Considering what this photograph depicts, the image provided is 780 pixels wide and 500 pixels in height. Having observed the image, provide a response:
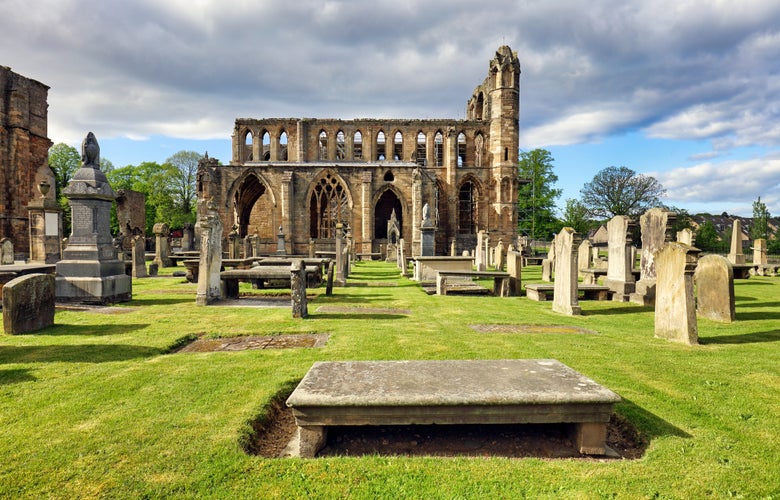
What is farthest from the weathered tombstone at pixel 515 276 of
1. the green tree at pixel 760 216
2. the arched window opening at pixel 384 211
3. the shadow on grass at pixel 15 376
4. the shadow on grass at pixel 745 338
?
the green tree at pixel 760 216

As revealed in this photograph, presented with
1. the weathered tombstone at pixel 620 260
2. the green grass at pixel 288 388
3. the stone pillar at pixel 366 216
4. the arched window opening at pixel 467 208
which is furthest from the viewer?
the arched window opening at pixel 467 208

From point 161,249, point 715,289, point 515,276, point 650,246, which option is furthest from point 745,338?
point 161,249

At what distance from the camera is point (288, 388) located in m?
4.20

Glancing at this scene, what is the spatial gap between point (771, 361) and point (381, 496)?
18.5 feet

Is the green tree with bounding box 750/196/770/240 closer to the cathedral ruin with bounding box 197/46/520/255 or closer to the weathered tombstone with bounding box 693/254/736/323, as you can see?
the cathedral ruin with bounding box 197/46/520/255

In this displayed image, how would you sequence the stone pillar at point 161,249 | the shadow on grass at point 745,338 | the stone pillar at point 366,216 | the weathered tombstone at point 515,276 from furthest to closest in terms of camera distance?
the stone pillar at point 366,216
the stone pillar at point 161,249
the weathered tombstone at point 515,276
the shadow on grass at point 745,338

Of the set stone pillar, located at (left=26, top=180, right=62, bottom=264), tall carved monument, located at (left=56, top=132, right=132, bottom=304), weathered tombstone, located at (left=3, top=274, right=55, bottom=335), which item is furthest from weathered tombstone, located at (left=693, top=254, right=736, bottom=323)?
stone pillar, located at (left=26, top=180, right=62, bottom=264)

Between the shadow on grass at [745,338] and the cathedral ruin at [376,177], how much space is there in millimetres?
21247

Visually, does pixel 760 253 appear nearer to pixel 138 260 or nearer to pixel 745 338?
pixel 745 338

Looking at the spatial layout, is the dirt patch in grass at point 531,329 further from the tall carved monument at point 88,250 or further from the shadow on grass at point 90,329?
the tall carved monument at point 88,250

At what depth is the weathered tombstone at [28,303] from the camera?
6211 millimetres

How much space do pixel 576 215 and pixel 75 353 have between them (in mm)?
54210

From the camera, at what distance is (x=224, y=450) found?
292 cm

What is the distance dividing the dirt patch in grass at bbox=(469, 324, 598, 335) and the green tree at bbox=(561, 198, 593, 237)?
46838mm
